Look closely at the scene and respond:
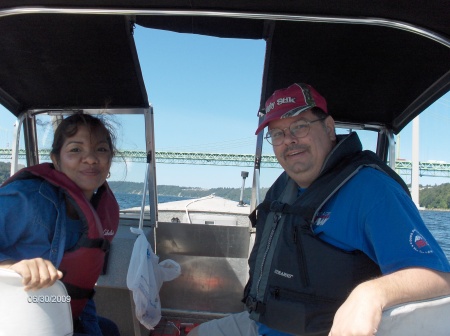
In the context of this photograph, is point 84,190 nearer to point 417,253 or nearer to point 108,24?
point 108,24

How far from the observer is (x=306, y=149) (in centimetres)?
207

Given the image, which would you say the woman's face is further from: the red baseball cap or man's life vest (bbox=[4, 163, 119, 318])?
the red baseball cap

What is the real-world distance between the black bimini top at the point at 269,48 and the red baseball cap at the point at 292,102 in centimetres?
36

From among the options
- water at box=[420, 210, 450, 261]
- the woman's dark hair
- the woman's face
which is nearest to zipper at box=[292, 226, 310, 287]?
the woman's face

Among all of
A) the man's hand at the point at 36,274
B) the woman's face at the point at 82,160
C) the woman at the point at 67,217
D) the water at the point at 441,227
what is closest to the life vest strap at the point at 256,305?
the woman at the point at 67,217

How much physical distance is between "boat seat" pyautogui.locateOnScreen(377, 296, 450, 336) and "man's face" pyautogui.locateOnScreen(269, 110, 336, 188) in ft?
3.25

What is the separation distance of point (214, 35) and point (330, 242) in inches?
64.9

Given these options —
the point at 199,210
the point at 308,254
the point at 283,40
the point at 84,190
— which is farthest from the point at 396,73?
the point at 199,210

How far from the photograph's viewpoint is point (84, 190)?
2.18 m

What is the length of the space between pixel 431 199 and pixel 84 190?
270 cm

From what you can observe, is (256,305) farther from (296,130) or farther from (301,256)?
(296,130)

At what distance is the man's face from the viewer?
2.07 m

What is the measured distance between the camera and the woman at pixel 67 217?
66.8 inches

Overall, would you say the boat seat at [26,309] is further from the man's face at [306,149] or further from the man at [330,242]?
the man's face at [306,149]
